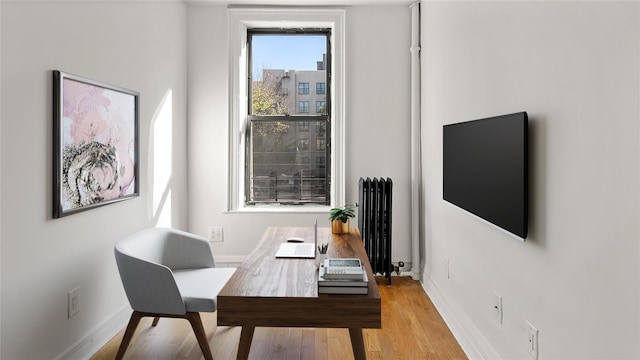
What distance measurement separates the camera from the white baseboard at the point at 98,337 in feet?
7.51

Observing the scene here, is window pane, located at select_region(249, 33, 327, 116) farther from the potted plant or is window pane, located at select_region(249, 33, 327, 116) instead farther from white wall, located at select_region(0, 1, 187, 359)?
the potted plant

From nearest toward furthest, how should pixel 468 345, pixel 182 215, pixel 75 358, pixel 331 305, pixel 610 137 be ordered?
pixel 610 137
pixel 331 305
pixel 75 358
pixel 468 345
pixel 182 215

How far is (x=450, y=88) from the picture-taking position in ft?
9.53

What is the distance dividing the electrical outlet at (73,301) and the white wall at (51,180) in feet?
0.10

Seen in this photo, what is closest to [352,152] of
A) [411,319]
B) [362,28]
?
[362,28]

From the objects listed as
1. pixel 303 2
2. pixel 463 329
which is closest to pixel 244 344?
pixel 463 329

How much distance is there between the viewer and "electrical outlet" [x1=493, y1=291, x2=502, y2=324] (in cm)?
212

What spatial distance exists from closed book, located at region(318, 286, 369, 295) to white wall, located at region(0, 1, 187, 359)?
52.2 inches

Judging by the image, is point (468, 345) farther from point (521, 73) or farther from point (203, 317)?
point (203, 317)

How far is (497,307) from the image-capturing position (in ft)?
7.04

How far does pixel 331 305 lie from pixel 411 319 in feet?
4.55

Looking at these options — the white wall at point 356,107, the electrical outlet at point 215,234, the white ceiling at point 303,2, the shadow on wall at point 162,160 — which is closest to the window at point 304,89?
the white wall at point 356,107

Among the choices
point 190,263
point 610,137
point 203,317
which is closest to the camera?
point 610,137

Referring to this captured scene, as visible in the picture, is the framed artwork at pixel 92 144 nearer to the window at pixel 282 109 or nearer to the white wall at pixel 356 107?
the white wall at pixel 356 107
